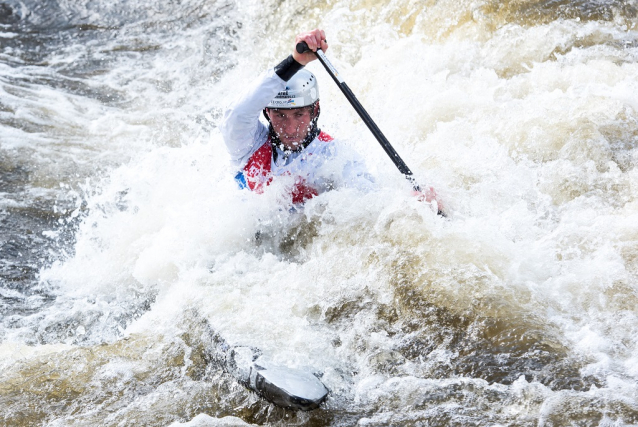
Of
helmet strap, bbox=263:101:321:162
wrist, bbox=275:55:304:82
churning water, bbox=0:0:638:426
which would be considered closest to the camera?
churning water, bbox=0:0:638:426

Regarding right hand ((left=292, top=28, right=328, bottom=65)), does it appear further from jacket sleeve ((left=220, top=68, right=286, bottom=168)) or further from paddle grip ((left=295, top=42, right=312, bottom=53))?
jacket sleeve ((left=220, top=68, right=286, bottom=168))

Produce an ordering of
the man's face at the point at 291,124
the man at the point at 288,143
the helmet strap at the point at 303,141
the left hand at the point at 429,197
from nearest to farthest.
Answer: the left hand at the point at 429,197, the man at the point at 288,143, the man's face at the point at 291,124, the helmet strap at the point at 303,141

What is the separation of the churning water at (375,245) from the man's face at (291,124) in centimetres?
35

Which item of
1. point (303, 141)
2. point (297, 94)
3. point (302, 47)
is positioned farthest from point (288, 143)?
point (302, 47)

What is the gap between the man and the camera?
421 cm

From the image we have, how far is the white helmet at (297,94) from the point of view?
13.8ft

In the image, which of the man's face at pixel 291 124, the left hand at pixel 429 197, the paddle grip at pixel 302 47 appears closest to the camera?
the paddle grip at pixel 302 47

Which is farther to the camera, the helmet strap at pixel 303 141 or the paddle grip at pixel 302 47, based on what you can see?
the helmet strap at pixel 303 141

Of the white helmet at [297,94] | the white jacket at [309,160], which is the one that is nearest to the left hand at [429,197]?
the white jacket at [309,160]

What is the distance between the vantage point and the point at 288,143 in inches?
175

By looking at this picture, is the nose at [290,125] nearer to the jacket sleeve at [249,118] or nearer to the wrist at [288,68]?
the jacket sleeve at [249,118]

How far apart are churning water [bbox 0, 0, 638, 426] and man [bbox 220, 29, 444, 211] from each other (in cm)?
14

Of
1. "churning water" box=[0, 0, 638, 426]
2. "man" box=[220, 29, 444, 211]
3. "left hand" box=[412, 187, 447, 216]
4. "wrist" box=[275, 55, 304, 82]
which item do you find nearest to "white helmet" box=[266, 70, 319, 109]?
"man" box=[220, 29, 444, 211]

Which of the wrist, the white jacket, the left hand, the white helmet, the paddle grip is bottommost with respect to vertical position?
the left hand
